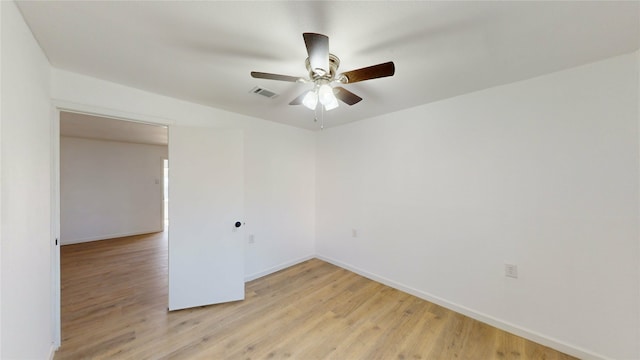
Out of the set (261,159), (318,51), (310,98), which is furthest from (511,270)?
(261,159)

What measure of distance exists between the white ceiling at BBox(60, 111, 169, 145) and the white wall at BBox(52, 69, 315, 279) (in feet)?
3.64

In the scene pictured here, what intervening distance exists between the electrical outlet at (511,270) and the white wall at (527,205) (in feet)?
0.12

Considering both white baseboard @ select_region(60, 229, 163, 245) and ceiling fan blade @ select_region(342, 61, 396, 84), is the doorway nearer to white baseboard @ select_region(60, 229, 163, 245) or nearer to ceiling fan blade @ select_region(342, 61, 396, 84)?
white baseboard @ select_region(60, 229, 163, 245)

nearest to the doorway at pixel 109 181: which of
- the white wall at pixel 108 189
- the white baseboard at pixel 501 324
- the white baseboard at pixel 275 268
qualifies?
the white wall at pixel 108 189

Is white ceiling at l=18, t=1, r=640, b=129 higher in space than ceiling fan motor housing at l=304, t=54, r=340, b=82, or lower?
higher

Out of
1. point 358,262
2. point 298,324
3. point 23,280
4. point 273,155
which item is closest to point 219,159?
point 273,155

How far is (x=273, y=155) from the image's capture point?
3.41 metres

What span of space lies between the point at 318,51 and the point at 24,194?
1.89 m

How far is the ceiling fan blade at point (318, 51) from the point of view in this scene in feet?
3.62

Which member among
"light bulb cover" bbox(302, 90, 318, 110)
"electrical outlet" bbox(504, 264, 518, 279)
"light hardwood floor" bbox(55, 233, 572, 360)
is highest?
"light bulb cover" bbox(302, 90, 318, 110)

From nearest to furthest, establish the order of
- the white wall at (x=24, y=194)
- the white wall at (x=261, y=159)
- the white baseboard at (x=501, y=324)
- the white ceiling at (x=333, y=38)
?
the white wall at (x=24, y=194) → the white ceiling at (x=333, y=38) → the white baseboard at (x=501, y=324) → the white wall at (x=261, y=159)

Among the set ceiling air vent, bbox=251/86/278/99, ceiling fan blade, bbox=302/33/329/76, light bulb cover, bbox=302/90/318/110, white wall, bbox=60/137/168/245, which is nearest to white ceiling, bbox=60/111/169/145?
white wall, bbox=60/137/168/245

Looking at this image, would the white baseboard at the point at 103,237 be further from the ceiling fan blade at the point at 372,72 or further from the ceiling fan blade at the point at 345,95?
the ceiling fan blade at the point at 372,72

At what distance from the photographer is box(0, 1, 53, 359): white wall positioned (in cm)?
109
